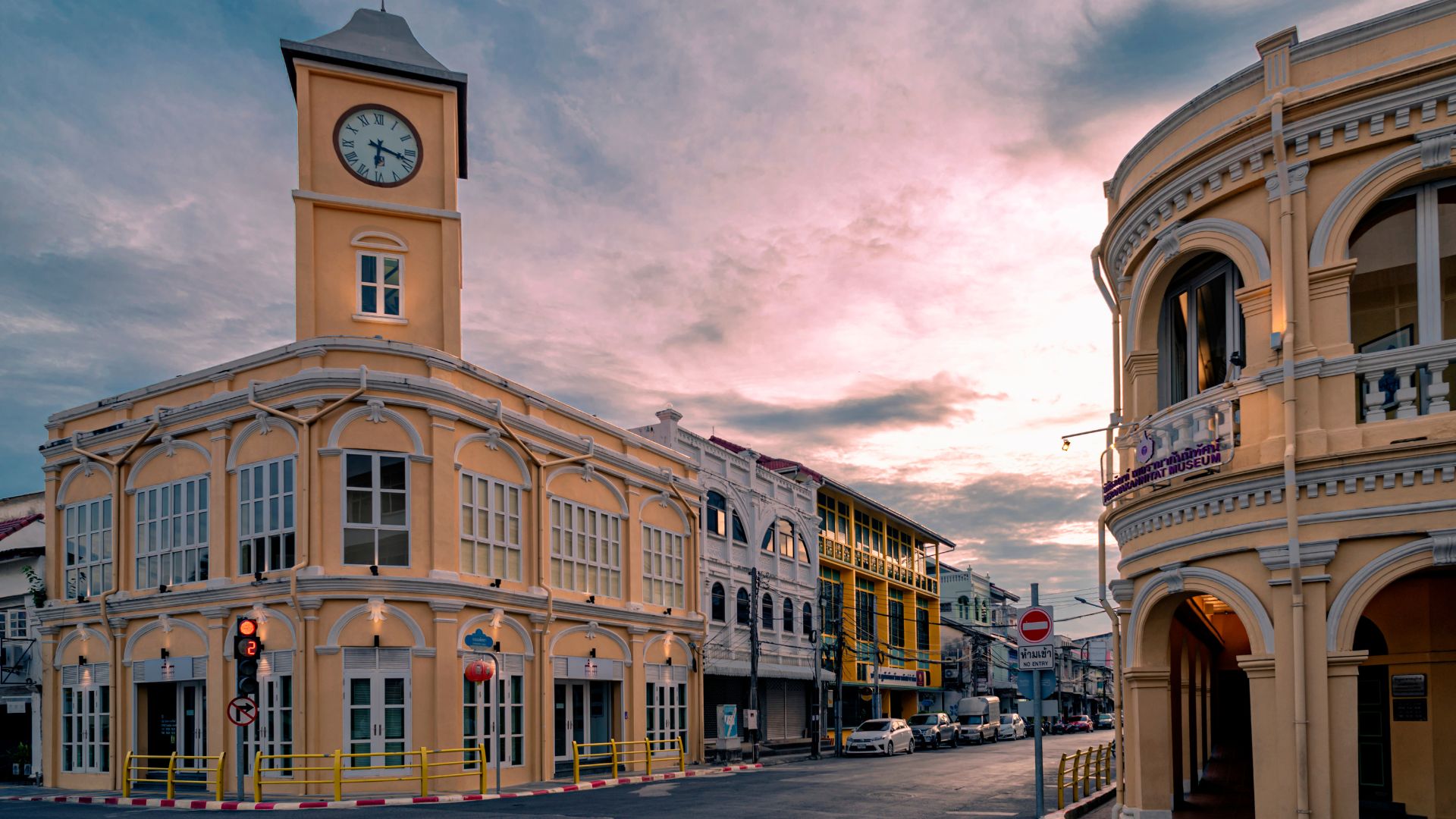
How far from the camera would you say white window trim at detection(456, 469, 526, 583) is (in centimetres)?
2745

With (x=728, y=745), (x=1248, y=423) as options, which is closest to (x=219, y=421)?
(x=728, y=745)

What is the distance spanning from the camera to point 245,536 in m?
26.3

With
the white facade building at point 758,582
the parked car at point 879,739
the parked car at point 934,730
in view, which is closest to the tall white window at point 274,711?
the white facade building at point 758,582

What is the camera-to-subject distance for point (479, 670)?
2544cm

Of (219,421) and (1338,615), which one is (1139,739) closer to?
(1338,615)

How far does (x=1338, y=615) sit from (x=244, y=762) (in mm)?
21906

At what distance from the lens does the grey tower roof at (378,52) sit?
94.3 ft

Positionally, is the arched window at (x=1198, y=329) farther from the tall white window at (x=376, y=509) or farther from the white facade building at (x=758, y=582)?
the white facade building at (x=758, y=582)

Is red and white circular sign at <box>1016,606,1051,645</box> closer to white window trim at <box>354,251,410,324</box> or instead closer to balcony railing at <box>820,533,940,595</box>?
white window trim at <box>354,251,410,324</box>

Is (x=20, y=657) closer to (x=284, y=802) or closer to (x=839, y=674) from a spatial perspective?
(x=284, y=802)

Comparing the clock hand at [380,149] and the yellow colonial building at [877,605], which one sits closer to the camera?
the clock hand at [380,149]

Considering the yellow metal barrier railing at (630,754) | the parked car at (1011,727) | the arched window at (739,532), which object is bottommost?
the parked car at (1011,727)

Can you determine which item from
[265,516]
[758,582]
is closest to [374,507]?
[265,516]

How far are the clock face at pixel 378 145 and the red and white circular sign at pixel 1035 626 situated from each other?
64.0 feet
